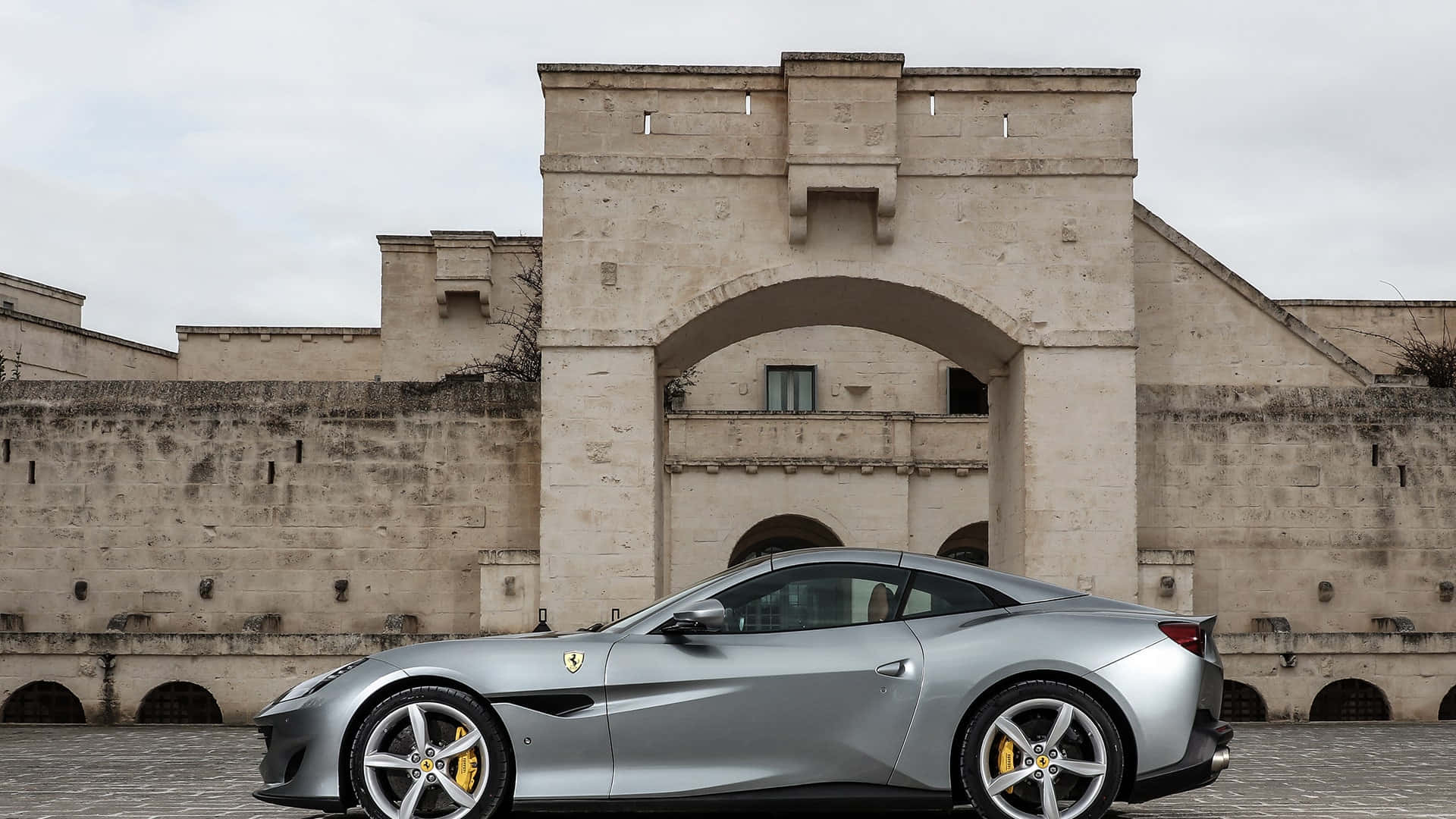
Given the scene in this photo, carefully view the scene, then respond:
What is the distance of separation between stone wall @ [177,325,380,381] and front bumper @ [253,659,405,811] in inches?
1233

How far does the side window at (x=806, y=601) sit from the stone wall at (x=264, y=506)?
31.2 ft

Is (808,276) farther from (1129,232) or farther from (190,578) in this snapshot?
(190,578)

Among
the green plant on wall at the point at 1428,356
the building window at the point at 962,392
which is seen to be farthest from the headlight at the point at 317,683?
the building window at the point at 962,392

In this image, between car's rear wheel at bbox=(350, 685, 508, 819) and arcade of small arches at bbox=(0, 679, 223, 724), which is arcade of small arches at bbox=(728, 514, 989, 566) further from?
car's rear wheel at bbox=(350, 685, 508, 819)

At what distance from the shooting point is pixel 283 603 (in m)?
15.6

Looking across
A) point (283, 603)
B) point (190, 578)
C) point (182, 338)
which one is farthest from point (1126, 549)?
point (182, 338)

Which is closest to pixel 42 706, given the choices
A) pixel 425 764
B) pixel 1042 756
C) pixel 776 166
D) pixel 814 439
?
pixel 776 166

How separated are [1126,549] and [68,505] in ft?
36.4

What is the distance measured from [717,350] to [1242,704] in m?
6.67

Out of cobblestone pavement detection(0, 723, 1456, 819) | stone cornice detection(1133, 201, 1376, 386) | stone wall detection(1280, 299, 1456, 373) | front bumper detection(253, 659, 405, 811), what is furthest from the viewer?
stone wall detection(1280, 299, 1456, 373)

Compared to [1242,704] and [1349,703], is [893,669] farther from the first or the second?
[1349,703]

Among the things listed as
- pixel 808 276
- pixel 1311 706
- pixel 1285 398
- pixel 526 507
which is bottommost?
pixel 1311 706

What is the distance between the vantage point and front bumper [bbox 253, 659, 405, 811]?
606cm

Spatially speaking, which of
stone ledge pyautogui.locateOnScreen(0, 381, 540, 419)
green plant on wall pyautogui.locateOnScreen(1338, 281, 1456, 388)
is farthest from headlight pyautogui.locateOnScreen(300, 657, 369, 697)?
green plant on wall pyautogui.locateOnScreen(1338, 281, 1456, 388)
